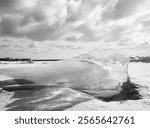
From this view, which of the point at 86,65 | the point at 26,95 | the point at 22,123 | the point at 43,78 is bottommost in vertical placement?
the point at 22,123

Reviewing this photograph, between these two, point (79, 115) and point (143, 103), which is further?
point (143, 103)

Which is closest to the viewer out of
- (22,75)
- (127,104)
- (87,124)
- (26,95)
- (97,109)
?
(87,124)

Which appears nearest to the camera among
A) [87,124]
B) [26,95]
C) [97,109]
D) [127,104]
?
[87,124]

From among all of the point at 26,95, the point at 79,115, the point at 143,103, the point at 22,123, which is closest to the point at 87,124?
the point at 79,115

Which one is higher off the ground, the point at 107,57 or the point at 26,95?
the point at 107,57

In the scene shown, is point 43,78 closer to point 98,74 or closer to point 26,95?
point 26,95

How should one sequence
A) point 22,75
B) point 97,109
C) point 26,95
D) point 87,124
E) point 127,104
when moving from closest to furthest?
1. point 87,124
2. point 97,109
3. point 127,104
4. point 26,95
5. point 22,75

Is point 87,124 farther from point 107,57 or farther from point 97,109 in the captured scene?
point 107,57

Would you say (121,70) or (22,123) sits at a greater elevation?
(121,70)

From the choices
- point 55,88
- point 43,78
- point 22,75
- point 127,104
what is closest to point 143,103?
point 127,104

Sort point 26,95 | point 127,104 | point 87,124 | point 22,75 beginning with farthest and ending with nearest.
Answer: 1. point 22,75
2. point 26,95
3. point 127,104
4. point 87,124
